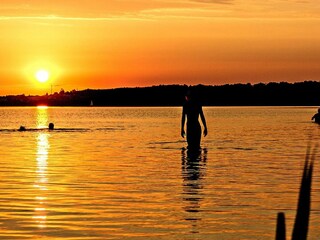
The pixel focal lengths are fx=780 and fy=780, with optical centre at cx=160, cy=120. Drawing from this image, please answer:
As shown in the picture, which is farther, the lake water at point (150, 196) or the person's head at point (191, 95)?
the person's head at point (191, 95)

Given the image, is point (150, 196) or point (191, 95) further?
point (191, 95)

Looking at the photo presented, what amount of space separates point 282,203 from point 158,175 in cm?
589

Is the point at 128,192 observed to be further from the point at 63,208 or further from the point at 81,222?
the point at 81,222

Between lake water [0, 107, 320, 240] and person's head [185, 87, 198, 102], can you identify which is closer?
lake water [0, 107, 320, 240]

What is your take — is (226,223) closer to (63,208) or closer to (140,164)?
(63,208)

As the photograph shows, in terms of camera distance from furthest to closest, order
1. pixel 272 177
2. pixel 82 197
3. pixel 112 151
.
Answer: pixel 112 151, pixel 272 177, pixel 82 197

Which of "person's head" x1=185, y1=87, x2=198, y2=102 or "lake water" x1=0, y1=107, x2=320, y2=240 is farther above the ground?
"person's head" x1=185, y1=87, x2=198, y2=102

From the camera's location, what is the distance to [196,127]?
2564 cm

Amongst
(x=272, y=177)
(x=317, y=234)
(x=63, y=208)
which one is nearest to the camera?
(x=317, y=234)

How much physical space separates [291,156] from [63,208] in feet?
47.0

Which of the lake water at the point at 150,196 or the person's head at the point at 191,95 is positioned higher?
the person's head at the point at 191,95

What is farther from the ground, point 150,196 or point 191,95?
point 191,95

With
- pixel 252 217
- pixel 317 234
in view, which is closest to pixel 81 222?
pixel 252 217

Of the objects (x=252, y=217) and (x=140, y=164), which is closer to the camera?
(x=252, y=217)
